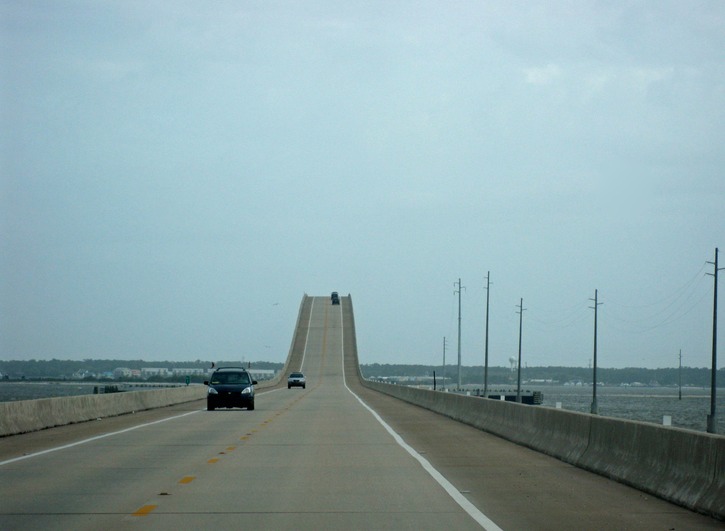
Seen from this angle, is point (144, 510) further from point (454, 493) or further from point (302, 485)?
point (454, 493)

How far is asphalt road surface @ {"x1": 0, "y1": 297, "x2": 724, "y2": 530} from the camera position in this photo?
11.6 meters

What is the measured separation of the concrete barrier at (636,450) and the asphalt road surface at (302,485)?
21 centimetres

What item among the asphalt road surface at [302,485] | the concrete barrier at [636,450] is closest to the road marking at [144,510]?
the asphalt road surface at [302,485]

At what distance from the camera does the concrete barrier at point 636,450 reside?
1203 centimetres

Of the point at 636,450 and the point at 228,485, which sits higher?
the point at 636,450

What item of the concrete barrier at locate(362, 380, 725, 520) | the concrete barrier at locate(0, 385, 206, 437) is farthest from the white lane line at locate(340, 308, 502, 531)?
the concrete barrier at locate(0, 385, 206, 437)

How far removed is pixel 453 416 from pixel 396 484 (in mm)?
23064

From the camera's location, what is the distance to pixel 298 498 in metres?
13.4

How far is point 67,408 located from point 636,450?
2121cm

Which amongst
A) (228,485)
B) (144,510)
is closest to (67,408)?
(228,485)

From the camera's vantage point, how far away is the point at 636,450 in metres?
15.0

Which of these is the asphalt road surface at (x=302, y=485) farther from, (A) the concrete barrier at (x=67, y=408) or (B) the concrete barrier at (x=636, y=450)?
(A) the concrete barrier at (x=67, y=408)

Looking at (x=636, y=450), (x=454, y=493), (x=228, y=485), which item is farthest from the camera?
(x=636, y=450)

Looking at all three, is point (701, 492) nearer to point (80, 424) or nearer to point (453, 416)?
point (80, 424)
